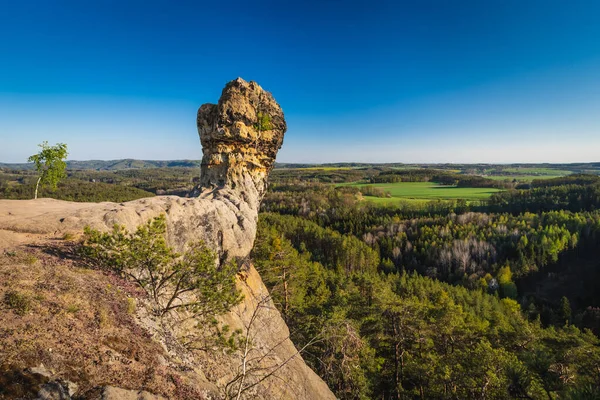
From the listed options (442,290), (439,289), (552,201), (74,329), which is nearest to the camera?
(74,329)

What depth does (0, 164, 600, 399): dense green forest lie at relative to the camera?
60.1 ft

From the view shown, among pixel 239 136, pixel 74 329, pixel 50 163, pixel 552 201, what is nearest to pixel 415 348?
Result: pixel 239 136

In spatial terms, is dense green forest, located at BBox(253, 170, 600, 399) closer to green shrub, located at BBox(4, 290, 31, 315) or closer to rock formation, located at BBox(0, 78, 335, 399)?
rock formation, located at BBox(0, 78, 335, 399)

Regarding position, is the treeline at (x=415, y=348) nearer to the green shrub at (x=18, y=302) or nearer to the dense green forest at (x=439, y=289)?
the dense green forest at (x=439, y=289)

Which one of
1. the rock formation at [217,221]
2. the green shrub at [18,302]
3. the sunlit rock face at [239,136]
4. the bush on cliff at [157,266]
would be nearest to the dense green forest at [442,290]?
the rock formation at [217,221]

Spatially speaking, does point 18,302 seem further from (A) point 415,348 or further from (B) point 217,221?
(A) point 415,348

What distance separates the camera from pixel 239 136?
65.1ft

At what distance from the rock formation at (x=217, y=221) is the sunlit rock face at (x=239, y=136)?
0.23 feet

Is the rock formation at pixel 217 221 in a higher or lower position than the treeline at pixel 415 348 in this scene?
Answer: higher

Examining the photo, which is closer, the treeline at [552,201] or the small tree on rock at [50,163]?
the small tree on rock at [50,163]

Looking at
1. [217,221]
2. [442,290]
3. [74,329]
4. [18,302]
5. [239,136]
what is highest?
[239,136]

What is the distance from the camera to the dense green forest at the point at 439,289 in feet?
60.1

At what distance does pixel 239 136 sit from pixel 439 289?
1827 inches

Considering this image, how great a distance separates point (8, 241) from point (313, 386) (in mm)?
13812
